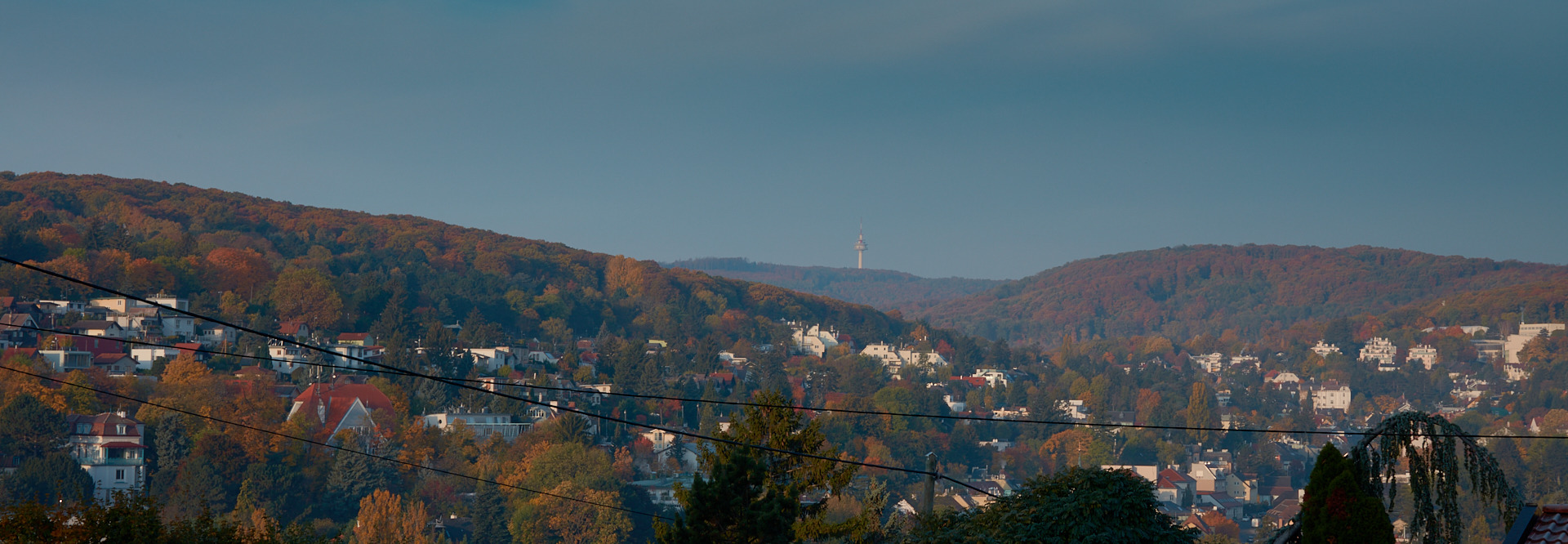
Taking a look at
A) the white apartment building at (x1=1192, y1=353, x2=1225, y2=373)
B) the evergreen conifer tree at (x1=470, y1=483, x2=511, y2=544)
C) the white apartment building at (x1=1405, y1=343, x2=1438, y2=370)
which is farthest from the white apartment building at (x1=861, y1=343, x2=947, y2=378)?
the evergreen conifer tree at (x1=470, y1=483, x2=511, y2=544)

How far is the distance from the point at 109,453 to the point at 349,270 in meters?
66.2

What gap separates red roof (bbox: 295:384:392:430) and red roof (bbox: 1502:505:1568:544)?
6485 centimetres

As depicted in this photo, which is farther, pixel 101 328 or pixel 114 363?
pixel 101 328

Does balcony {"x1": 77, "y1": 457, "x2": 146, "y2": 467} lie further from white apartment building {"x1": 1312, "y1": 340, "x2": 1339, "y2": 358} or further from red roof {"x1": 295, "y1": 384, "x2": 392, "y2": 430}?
white apartment building {"x1": 1312, "y1": 340, "x2": 1339, "y2": 358}

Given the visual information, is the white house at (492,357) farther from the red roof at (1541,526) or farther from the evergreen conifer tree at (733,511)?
the red roof at (1541,526)

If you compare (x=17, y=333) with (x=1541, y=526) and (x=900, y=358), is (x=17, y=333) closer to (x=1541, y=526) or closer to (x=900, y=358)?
(x=1541, y=526)

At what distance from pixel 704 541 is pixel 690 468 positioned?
59043 mm

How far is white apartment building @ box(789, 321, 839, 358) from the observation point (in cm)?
14700

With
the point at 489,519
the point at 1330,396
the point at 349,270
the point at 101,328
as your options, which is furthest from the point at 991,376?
the point at 489,519

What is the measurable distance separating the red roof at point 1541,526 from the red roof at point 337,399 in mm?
64853

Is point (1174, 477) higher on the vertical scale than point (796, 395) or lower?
lower

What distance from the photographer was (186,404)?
6119 cm

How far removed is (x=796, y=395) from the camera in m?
110

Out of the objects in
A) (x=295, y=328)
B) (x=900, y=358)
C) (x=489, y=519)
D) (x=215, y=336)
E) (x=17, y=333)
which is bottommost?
(x=489, y=519)
